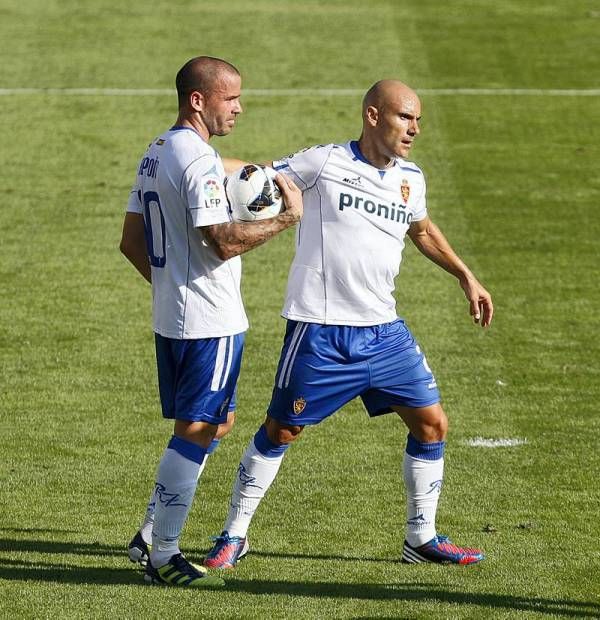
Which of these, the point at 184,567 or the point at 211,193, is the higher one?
the point at 211,193

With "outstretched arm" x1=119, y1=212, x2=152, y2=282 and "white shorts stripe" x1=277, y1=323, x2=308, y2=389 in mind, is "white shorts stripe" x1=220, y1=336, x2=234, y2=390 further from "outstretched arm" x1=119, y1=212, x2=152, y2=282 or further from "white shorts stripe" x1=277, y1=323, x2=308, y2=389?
"outstretched arm" x1=119, y1=212, x2=152, y2=282

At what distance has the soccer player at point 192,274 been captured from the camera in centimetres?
570

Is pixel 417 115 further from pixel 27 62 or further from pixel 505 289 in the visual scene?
pixel 27 62

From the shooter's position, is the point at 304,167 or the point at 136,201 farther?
the point at 304,167

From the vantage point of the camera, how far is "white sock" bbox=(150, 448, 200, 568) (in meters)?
5.90

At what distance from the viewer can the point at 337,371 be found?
20.4 feet

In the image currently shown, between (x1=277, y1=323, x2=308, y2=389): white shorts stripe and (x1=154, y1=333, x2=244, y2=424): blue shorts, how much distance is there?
13.3 inches

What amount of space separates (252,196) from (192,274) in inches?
16.3

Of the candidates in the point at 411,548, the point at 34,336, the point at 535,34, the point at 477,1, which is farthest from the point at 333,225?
→ the point at 477,1

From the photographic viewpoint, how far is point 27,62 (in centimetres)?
1948

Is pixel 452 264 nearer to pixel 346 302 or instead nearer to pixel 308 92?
pixel 346 302

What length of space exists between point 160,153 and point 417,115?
1.24 meters

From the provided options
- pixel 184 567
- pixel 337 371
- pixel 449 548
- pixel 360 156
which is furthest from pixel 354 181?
pixel 184 567

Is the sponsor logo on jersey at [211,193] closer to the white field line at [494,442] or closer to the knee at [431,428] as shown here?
the knee at [431,428]
